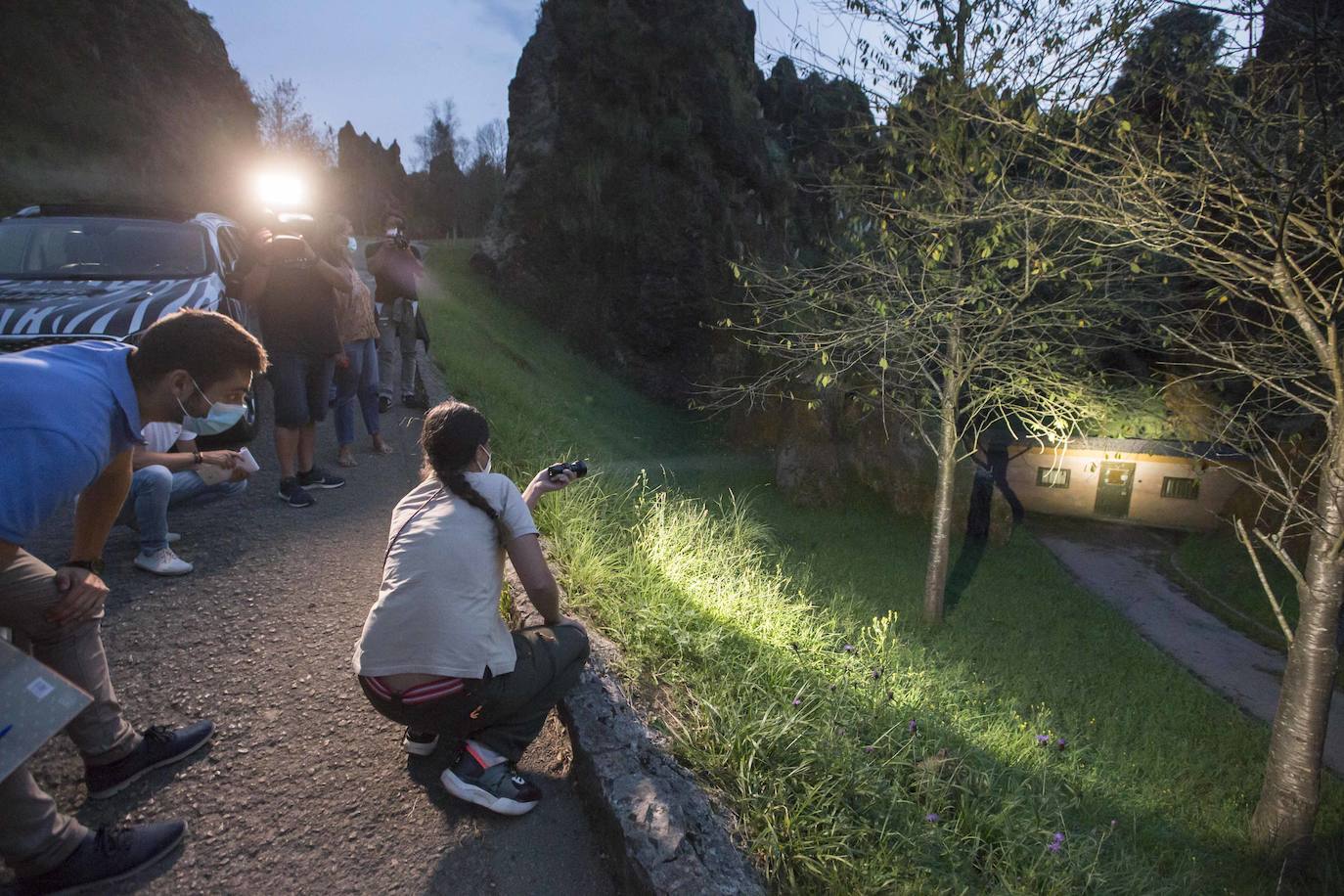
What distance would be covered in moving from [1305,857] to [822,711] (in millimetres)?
5123

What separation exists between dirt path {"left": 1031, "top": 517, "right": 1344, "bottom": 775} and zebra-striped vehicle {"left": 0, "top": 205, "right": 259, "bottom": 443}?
38.1 ft

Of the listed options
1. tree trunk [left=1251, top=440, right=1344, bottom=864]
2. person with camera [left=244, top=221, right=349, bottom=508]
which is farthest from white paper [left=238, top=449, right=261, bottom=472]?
tree trunk [left=1251, top=440, right=1344, bottom=864]

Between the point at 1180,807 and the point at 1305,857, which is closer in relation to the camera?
the point at 1305,857

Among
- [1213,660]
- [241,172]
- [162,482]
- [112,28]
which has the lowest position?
[1213,660]

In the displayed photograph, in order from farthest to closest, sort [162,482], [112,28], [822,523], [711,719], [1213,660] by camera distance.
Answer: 1. [112,28]
2. [822,523]
3. [1213,660]
4. [162,482]
5. [711,719]

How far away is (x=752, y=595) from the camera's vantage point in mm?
4934

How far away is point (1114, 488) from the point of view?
46.4 feet

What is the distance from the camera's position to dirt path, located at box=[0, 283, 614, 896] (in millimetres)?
2387

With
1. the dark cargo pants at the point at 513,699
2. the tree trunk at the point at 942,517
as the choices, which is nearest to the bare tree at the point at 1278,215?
the tree trunk at the point at 942,517

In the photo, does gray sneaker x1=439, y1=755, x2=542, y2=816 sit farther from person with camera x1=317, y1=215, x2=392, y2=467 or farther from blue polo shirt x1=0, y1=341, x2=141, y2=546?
person with camera x1=317, y1=215, x2=392, y2=467

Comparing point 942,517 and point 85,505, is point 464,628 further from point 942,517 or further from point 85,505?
point 942,517

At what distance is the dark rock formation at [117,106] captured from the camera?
20.8 m

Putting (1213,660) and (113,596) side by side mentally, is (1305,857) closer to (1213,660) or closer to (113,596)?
(1213,660)

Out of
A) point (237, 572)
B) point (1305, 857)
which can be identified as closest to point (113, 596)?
point (237, 572)
